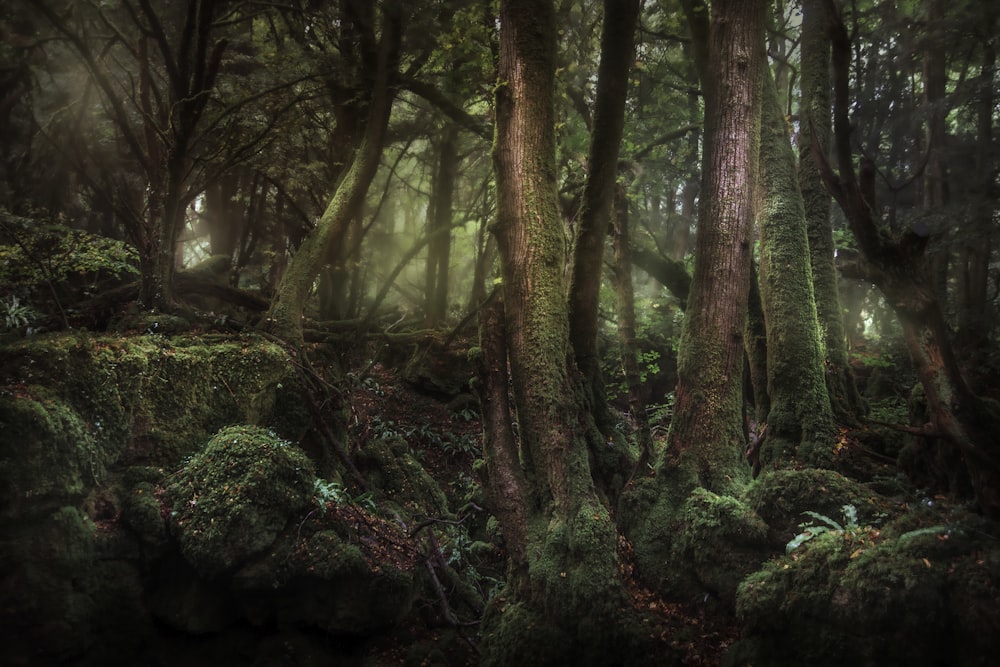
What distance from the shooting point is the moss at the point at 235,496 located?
16.4 ft

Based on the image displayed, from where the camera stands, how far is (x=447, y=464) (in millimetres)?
10711

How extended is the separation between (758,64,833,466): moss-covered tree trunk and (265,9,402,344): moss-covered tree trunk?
5.61m

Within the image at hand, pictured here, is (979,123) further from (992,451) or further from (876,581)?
(876,581)

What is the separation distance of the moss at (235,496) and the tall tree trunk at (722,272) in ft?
12.4

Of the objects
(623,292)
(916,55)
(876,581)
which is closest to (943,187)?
(916,55)

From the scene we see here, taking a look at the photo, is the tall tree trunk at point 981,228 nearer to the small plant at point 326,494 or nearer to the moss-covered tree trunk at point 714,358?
the moss-covered tree trunk at point 714,358

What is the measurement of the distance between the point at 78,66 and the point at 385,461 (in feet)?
34.6

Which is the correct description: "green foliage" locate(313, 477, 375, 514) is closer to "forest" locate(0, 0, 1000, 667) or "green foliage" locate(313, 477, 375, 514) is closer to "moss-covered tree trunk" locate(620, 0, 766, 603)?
"forest" locate(0, 0, 1000, 667)

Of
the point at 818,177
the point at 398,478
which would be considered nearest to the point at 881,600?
the point at 398,478

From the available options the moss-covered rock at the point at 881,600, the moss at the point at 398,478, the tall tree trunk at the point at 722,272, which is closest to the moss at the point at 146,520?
the moss at the point at 398,478

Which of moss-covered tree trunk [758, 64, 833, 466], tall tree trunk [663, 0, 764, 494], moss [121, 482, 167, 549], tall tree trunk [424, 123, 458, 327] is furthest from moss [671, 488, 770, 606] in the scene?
tall tree trunk [424, 123, 458, 327]

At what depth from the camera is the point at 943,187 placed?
1293cm

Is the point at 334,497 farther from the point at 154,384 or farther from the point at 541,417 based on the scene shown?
the point at 541,417

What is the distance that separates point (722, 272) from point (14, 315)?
7507 mm
